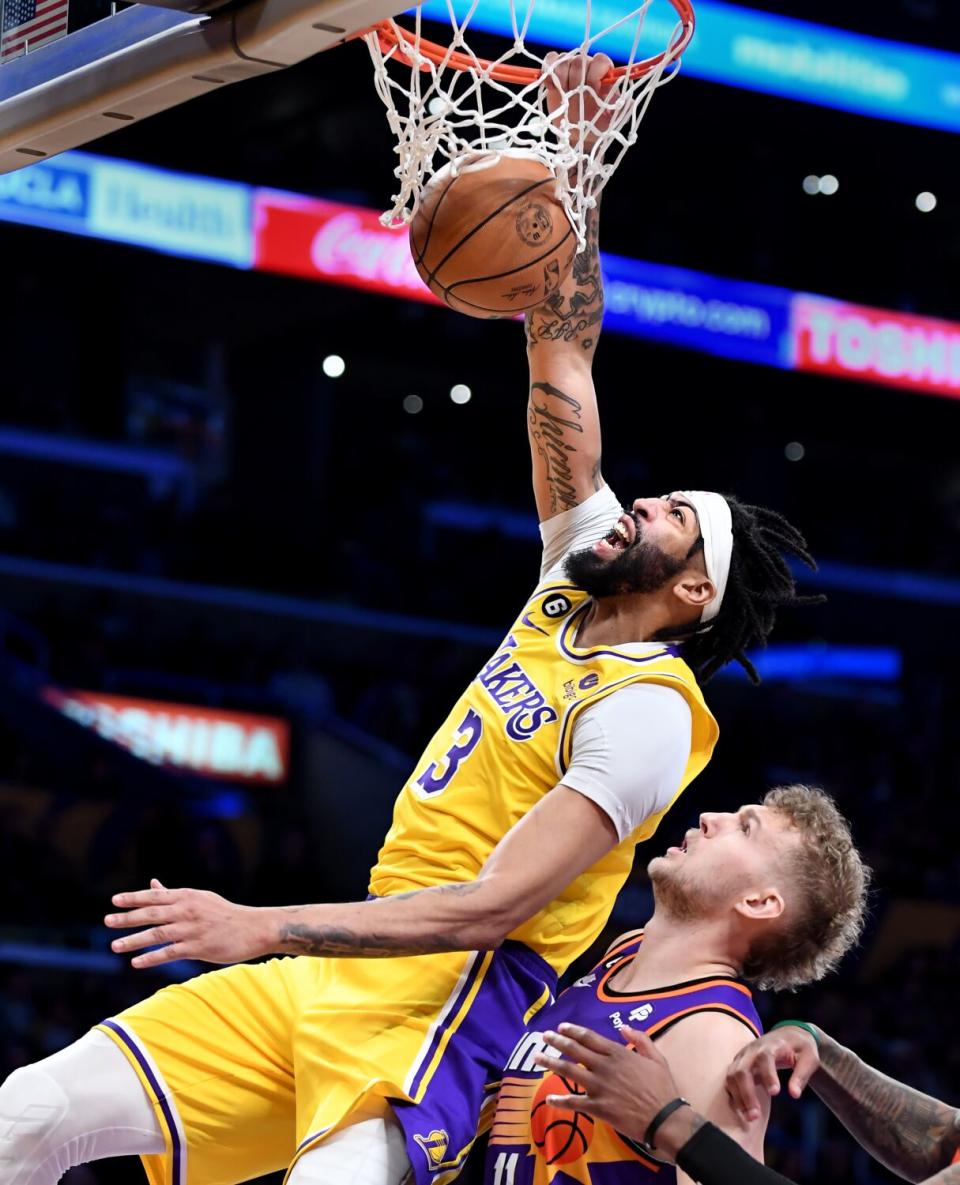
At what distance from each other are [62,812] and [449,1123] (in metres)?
8.41

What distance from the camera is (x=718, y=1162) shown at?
9.21 ft

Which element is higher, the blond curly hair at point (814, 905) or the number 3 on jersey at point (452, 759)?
the number 3 on jersey at point (452, 759)

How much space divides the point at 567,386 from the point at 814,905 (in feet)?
4.25

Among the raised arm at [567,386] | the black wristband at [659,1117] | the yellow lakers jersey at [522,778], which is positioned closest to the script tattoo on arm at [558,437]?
the raised arm at [567,386]

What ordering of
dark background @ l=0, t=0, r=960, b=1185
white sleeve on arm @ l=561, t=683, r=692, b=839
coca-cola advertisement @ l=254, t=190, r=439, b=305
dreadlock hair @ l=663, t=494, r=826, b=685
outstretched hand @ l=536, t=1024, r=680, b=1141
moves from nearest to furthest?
outstretched hand @ l=536, t=1024, r=680, b=1141, white sleeve on arm @ l=561, t=683, r=692, b=839, dreadlock hair @ l=663, t=494, r=826, b=685, dark background @ l=0, t=0, r=960, b=1185, coca-cola advertisement @ l=254, t=190, r=439, b=305

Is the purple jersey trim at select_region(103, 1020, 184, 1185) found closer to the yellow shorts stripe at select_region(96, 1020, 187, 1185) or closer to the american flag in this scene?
the yellow shorts stripe at select_region(96, 1020, 187, 1185)

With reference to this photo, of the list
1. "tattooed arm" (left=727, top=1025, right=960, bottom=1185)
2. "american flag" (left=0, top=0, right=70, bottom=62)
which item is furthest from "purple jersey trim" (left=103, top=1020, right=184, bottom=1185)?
"american flag" (left=0, top=0, right=70, bottom=62)

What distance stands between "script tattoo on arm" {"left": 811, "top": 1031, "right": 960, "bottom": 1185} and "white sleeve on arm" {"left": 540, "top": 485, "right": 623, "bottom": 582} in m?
1.16

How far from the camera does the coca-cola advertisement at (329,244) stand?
13.5m

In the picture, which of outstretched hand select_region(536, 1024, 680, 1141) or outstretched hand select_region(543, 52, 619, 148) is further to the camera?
outstretched hand select_region(543, 52, 619, 148)

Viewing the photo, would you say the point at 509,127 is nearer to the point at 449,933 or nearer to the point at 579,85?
the point at 579,85

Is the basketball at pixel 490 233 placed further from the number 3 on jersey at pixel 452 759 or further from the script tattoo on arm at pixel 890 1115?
the script tattoo on arm at pixel 890 1115

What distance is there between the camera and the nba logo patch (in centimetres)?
323

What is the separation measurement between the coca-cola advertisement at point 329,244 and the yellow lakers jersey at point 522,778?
1014 centimetres
